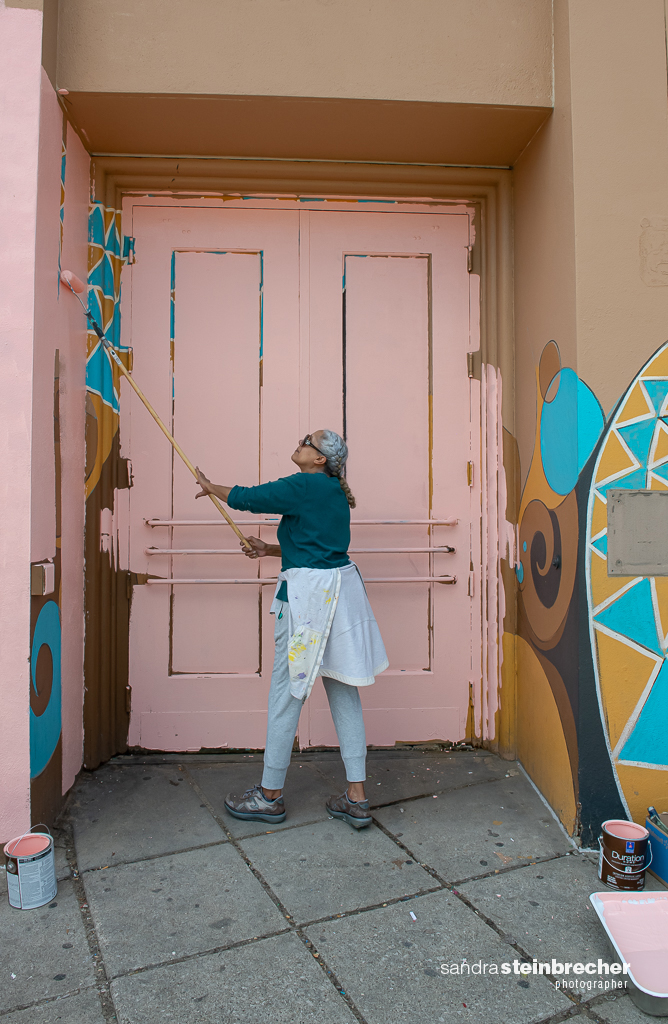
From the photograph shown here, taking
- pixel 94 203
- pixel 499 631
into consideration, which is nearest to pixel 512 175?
pixel 94 203

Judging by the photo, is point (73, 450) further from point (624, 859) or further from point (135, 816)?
point (624, 859)

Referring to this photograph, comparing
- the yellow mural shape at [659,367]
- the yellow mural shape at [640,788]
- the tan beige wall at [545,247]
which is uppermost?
the tan beige wall at [545,247]

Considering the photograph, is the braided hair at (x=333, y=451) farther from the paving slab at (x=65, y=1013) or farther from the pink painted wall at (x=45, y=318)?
the paving slab at (x=65, y=1013)

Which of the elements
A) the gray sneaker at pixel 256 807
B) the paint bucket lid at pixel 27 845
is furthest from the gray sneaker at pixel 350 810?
the paint bucket lid at pixel 27 845

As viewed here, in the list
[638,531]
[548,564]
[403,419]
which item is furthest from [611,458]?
[403,419]

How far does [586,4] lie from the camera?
111 inches

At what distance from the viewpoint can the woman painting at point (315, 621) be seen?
2793 mm

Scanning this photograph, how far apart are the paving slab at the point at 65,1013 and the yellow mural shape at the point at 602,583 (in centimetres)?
219

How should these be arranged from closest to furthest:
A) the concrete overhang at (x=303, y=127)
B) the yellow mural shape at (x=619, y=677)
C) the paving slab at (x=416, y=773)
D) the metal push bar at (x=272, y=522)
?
the yellow mural shape at (x=619, y=677)
the concrete overhang at (x=303, y=127)
the paving slab at (x=416, y=773)
the metal push bar at (x=272, y=522)

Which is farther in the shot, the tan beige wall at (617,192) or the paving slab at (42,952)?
the tan beige wall at (617,192)

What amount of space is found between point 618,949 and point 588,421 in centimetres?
184

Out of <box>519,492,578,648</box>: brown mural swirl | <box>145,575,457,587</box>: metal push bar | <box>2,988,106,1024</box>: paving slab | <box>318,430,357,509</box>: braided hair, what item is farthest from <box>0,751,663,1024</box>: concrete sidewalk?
<box>318,430,357,509</box>: braided hair

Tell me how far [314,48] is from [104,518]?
239 cm

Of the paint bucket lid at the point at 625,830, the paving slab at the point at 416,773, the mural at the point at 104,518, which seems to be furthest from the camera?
the mural at the point at 104,518
